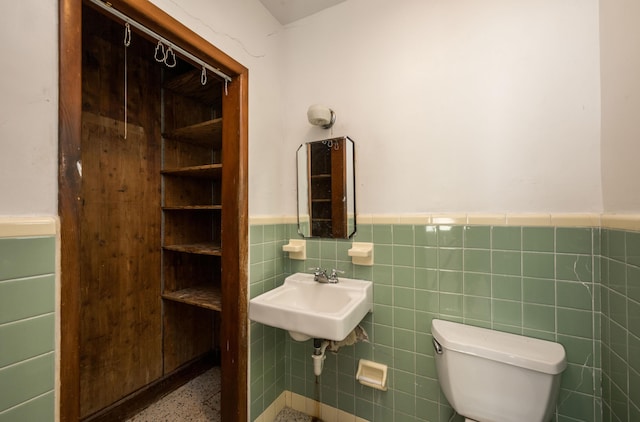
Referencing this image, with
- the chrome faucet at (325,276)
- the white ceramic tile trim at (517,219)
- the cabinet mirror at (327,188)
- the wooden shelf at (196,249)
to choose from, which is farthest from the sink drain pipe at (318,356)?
the wooden shelf at (196,249)

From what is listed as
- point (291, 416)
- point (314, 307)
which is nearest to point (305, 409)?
point (291, 416)

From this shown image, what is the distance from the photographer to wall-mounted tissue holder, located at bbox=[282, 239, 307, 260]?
150 cm

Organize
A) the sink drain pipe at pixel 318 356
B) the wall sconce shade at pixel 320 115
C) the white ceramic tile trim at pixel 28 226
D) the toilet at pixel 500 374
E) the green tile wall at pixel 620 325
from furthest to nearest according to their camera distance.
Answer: the wall sconce shade at pixel 320 115 → the sink drain pipe at pixel 318 356 → the toilet at pixel 500 374 → the green tile wall at pixel 620 325 → the white ceramic tile trim at pixel 28 226

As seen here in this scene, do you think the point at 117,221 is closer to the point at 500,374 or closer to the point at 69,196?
the point at 69,196

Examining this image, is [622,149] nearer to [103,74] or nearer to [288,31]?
[288,31]

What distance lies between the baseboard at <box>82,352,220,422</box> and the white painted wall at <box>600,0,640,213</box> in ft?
8.52

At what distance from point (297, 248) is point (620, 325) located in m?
1.36

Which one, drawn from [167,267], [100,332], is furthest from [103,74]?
[100,332]

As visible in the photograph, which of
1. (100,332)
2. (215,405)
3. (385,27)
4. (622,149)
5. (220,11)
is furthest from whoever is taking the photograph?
(215,405)

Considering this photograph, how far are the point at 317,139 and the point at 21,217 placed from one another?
125 cm

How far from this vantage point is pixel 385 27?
1312mm

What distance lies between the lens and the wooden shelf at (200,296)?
4.88ft

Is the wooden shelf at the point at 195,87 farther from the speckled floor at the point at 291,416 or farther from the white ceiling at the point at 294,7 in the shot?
the speckled floor at the point at 291,416

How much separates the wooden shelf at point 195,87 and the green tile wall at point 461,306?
1.12 meters
